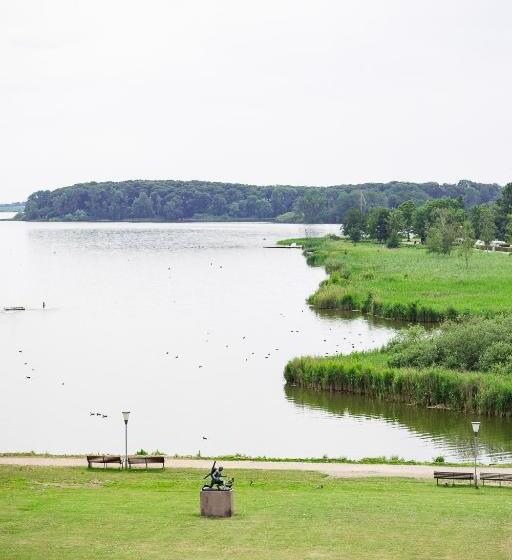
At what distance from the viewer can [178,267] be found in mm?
167875

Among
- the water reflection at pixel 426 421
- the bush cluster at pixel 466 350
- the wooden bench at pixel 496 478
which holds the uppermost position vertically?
the bush cluster at pixel 466 350

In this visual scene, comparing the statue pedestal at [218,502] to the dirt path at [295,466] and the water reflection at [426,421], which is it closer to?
the dirt path at [295,466]

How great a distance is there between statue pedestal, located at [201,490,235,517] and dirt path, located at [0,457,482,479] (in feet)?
30.0

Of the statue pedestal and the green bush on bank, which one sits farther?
the green bush on bank

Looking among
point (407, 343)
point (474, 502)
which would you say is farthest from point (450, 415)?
point (474, 502)

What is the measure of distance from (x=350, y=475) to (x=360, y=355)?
2763 cm

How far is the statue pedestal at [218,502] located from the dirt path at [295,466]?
915 centimetres

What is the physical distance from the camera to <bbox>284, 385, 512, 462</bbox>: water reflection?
4638 centimetres

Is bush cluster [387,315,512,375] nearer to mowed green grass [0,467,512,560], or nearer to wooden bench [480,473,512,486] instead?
wooden bench [480,473,512,486]

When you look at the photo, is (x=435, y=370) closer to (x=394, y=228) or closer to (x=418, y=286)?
(x=418, y=286)

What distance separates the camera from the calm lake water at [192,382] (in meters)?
48.8

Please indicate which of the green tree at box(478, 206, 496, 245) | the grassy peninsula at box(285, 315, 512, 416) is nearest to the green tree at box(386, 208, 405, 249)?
the green tree at box(478, 206, 496, 245)

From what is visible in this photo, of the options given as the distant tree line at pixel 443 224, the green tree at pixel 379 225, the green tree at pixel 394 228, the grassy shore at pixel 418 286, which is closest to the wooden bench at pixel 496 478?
the grassy shore at pixel 418 286

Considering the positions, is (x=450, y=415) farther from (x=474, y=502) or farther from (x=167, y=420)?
(x=474, y=502)
